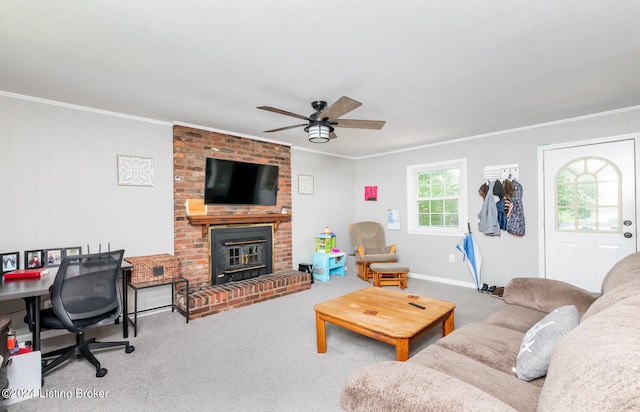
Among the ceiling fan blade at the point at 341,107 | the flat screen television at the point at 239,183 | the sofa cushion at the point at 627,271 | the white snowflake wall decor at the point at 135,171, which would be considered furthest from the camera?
the flat screen television at the point at 239,183

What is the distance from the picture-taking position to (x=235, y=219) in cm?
421

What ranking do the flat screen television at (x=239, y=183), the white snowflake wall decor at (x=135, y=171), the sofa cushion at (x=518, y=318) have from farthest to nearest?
the flat screen television at (x=239, y=183) → the white snowflake wall decor at (x=135, y=171) → the sofa cushion at (x=518, y=318)

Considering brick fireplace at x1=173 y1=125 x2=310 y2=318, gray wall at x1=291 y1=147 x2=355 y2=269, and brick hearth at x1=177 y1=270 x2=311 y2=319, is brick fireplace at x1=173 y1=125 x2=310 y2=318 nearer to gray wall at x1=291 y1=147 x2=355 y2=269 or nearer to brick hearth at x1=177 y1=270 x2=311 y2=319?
brick hearth at x1=177 y1=270 x2=311 y2=319

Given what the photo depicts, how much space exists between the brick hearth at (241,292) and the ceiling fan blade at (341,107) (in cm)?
244

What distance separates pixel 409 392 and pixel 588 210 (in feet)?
13.2

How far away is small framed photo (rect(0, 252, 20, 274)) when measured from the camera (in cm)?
272

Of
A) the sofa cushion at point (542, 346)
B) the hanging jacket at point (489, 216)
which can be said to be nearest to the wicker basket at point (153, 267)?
the sofa cushion at point (542, 346)

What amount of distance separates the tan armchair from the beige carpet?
1.69m

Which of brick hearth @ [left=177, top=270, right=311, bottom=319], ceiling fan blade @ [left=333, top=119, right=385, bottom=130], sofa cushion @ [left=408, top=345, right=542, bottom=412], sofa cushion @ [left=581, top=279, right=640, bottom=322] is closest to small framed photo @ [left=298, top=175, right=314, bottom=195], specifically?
brick hearth @ [left=177, top=270, right=311, bottom=319]

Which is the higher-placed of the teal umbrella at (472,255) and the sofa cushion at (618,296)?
the sofa cushion at (618,296)

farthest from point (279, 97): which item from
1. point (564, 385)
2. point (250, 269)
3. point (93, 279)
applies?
point (564, 385)

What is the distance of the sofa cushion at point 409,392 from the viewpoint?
1027 millimetres

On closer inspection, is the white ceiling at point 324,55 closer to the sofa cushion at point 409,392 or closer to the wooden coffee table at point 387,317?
the sofa cushion at point 409,392

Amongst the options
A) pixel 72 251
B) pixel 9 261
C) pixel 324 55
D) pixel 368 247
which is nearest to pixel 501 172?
pixel 368 247
